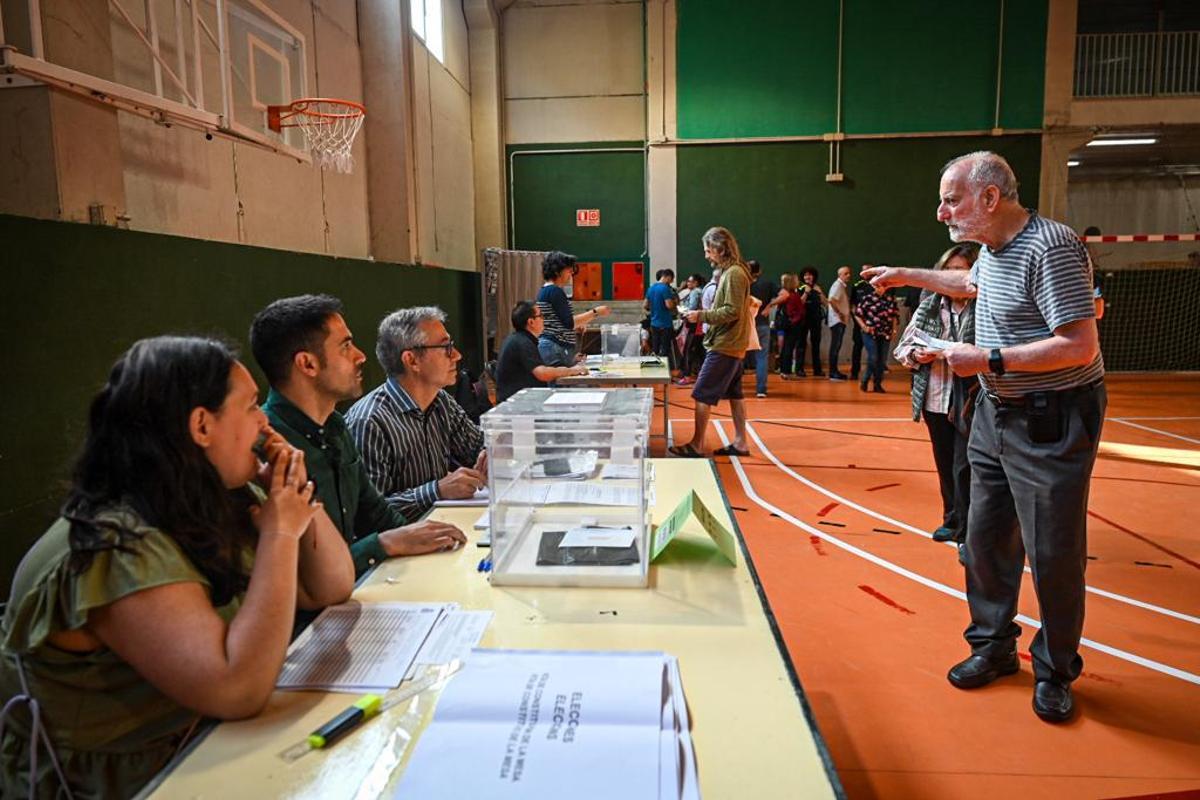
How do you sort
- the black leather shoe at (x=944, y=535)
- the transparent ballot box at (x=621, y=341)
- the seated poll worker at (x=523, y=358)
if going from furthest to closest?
the transparent ballot box at (x=621, y=341) < the seated poll worker at (x=523, y=358) < the black leather shoe at (x=944, y=535)

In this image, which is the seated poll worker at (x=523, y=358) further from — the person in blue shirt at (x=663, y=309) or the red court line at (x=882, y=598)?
the person in blue shirt at (x=663, y=309)

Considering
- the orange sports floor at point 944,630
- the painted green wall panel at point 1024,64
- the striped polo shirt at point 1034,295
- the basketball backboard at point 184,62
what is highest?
the painted green wall panel at point 1024,64

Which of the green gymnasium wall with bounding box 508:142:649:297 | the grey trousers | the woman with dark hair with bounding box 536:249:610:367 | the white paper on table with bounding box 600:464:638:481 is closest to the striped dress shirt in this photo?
the white paper on table with bounding box 600:464:638:481

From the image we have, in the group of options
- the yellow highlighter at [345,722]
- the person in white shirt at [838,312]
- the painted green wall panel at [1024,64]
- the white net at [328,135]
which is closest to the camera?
the yellow highlighter at [345,722]

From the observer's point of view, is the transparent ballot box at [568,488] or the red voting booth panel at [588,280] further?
the red voting booth panel at [588,280]

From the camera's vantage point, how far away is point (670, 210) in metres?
12.0

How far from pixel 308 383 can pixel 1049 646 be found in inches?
95.0

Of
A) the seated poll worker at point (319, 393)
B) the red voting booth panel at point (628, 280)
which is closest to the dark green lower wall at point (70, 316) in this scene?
the seated poll worker at point (319, 393)

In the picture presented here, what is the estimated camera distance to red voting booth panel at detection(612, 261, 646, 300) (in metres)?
12.2

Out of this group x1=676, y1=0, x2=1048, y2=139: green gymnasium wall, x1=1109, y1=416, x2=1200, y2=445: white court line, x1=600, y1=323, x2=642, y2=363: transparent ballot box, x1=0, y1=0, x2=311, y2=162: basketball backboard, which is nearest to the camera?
x1=0, y1=0, x2=311, y2=162: basketball backboard

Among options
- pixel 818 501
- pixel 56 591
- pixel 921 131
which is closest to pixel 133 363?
pixel 56 591

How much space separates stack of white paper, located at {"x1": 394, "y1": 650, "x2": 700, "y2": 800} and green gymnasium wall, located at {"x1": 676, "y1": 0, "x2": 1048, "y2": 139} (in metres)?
11.8

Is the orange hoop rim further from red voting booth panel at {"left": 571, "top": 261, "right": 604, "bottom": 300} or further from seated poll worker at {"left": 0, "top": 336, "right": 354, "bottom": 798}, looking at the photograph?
red voting booth panel at {"left": 571, "top": 261, "right": 604, "bottom": 300}

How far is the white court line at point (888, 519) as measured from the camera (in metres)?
3.11
